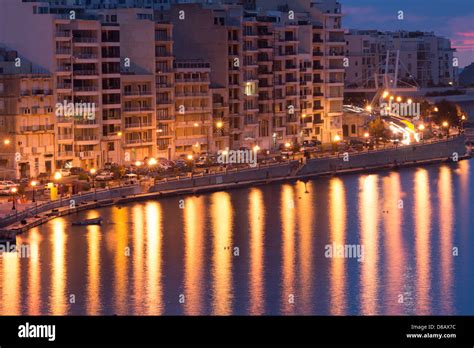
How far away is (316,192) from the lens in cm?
2236

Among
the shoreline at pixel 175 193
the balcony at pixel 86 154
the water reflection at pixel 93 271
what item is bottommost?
the water reflection at pixel 93 271

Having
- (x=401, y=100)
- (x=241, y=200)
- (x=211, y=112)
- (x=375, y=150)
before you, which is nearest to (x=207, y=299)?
(x=241, y=200)

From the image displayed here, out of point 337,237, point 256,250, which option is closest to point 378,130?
point 337,237

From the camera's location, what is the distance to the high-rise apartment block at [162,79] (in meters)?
21.9

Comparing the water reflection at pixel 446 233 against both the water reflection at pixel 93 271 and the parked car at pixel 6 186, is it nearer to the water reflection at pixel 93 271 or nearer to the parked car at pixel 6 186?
the water reflection at pixel 93 271

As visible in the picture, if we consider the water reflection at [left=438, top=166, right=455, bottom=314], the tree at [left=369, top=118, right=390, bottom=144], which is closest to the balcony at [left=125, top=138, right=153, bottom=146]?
the water reflection at [left=438, top=166, right=455, bottom=314]

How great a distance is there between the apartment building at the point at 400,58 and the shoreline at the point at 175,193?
1365 cm

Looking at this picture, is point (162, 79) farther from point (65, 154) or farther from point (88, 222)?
point (88, 222)

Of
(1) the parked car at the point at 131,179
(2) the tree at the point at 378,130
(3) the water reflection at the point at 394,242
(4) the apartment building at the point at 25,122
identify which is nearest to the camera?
(3) the water reflection at the point at 394,242

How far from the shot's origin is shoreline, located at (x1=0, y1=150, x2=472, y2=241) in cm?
1716

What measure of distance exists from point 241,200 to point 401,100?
17.6 metres

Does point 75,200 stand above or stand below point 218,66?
below

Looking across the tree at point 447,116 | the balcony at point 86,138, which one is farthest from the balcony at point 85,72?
the tree at point 447,116
